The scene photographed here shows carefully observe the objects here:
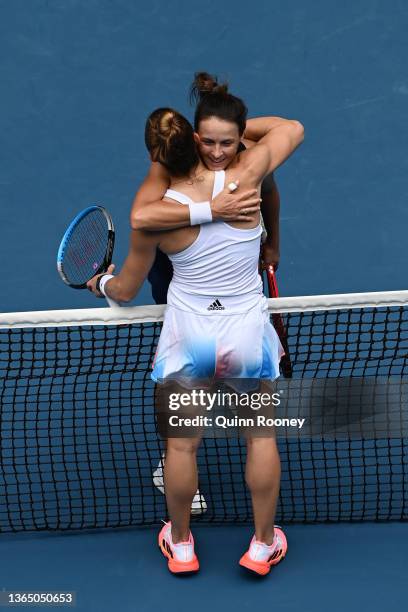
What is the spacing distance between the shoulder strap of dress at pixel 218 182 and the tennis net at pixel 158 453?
3.04 feet

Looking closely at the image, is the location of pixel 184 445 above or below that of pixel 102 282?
below

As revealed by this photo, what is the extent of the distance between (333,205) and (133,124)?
1.48 m

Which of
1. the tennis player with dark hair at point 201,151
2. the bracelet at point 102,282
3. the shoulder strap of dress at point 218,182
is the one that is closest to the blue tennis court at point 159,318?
the bracelet at point 102,282

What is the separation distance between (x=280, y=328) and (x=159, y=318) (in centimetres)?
58

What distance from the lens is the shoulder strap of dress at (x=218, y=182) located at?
13.3ft

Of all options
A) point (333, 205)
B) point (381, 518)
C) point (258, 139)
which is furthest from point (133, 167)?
point (381, 518)

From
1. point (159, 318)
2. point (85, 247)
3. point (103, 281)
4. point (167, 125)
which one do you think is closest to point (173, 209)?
point (167, 125)

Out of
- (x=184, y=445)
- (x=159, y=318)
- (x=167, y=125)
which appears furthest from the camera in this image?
(x=159, y=318)

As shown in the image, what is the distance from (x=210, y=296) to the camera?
13.9 feet

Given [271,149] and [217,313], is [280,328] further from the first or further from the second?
[271,149]

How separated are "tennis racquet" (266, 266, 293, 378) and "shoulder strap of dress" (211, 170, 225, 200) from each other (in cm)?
84

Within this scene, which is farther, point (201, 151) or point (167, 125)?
point (201, 151)

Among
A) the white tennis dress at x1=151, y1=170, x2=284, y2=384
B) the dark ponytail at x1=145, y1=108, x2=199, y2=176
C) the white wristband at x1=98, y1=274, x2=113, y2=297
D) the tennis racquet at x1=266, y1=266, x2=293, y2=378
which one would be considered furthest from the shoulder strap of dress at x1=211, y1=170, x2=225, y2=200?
the tennis racquet at x1=266, y1=266, x2=293, y2=378

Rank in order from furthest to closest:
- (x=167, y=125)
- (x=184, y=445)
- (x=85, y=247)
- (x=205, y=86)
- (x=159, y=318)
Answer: (x=85, y=247) < (x=159, y=318) < (x=184, y=445) < (x=205, y=86) < (x=167, y=125)
